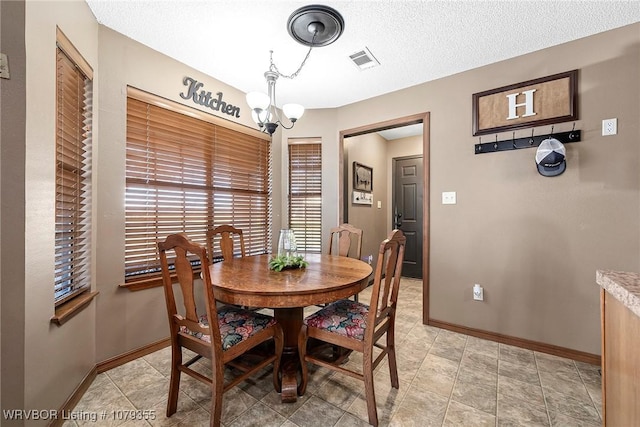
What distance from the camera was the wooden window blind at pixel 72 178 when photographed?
152 centimetres

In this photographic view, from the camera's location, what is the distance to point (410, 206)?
4.74 m

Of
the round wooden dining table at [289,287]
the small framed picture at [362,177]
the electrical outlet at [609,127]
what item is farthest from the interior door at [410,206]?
the round wooden dining table at [289,287]

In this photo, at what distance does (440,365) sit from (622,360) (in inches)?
54.0

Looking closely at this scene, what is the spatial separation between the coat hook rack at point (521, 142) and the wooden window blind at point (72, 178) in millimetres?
3204

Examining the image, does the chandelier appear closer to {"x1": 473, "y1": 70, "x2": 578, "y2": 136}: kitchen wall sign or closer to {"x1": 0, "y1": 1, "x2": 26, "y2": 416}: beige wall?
{"x1": 0, "y1": 1, "x2": 26, "y2": 416}: beige wall

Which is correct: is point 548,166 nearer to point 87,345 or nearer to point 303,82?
point 303,82

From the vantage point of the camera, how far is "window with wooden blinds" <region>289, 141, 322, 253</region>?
3523mm

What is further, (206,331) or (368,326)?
(368,326)

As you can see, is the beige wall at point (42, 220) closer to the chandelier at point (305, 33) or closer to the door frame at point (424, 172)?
the chandelier at point (305, 33)

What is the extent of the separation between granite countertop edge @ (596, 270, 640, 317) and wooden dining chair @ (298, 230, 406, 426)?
79 centimetres

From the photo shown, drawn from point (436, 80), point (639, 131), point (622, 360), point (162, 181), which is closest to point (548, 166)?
point (639, 131)

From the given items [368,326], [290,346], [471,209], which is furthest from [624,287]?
[471,209]

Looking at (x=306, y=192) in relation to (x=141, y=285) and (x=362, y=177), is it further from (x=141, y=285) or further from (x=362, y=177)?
(x=141, y=285)

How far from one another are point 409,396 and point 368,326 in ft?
2.13
